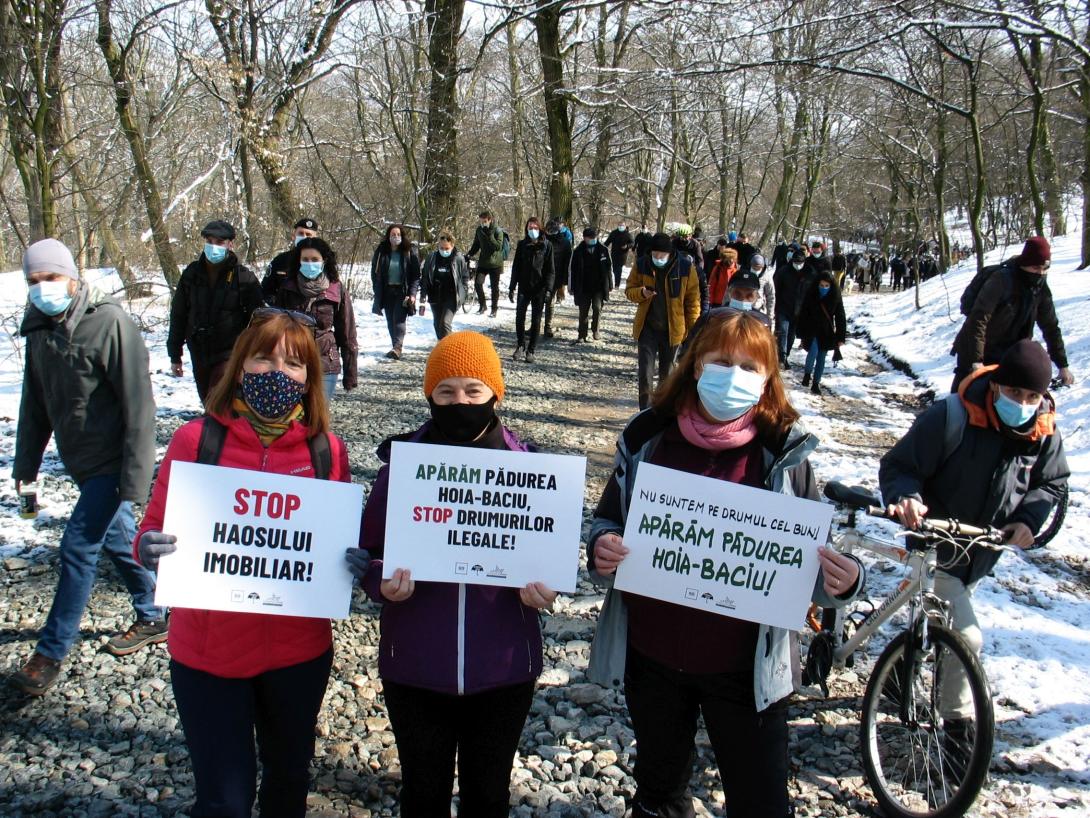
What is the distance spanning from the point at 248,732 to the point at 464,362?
131cm

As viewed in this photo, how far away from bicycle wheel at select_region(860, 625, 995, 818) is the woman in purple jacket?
5.67ft

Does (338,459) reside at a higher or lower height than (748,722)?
higher

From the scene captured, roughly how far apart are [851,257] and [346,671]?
117ft

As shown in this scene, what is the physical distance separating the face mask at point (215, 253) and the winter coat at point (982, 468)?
5.19m

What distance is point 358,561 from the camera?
7.75ft

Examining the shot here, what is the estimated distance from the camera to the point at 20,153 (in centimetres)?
816

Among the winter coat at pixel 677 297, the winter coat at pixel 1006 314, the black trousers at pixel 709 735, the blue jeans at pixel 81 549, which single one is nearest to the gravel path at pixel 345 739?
the blue jeans at pixel 81 549

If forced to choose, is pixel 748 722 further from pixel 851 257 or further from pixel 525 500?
pixel 851 257

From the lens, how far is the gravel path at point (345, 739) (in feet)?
10.2

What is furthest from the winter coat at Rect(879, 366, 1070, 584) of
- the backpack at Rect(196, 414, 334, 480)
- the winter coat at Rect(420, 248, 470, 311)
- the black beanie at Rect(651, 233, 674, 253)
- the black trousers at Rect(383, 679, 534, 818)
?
the winter coat at Rect(420, 248, 470, 311)

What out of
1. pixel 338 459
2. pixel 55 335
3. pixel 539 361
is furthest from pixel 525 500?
pixel 539 361

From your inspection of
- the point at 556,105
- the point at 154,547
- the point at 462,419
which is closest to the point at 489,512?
the point at 462,419

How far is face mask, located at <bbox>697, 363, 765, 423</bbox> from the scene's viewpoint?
2416mm

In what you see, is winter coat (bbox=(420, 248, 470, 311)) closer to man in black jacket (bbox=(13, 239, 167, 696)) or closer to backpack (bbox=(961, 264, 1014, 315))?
backpack (bbox=(961, 264, 1014, 315))
